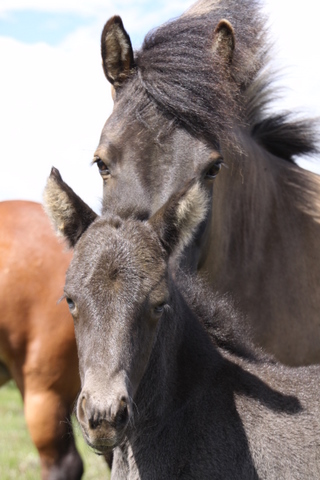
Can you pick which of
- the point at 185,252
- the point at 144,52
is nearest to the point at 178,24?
the point at 144,52

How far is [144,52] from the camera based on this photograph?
14.8 ft

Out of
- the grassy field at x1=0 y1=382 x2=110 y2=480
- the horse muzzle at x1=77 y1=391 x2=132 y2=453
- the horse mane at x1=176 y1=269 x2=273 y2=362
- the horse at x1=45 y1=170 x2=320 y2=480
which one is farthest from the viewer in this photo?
the grassy field at x1=0 y1=382 x2=110 y2=480

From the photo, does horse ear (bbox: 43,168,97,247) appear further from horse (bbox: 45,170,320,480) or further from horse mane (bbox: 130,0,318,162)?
horse mane (bbox: 130,0,318,162)

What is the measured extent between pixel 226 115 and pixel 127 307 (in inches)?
65.8

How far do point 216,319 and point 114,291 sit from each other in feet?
3.18

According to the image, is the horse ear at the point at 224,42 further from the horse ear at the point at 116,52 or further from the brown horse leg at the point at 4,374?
the brown horse leg at the point at 4,374

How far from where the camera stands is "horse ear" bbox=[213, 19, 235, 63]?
4.44 m

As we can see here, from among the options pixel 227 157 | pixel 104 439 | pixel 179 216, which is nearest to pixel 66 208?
pixel 179 216

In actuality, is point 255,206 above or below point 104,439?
above

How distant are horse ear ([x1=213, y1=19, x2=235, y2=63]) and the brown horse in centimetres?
200

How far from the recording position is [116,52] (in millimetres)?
A: 4445

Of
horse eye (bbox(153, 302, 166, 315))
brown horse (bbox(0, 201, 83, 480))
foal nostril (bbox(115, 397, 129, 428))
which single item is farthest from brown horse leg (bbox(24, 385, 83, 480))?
foal nostril (bbox(115, 397, 129, 428))

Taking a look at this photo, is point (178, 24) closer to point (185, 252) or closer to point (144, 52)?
point (144, 52)

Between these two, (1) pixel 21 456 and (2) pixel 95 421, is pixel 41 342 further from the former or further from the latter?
(1) pixel 21 456
